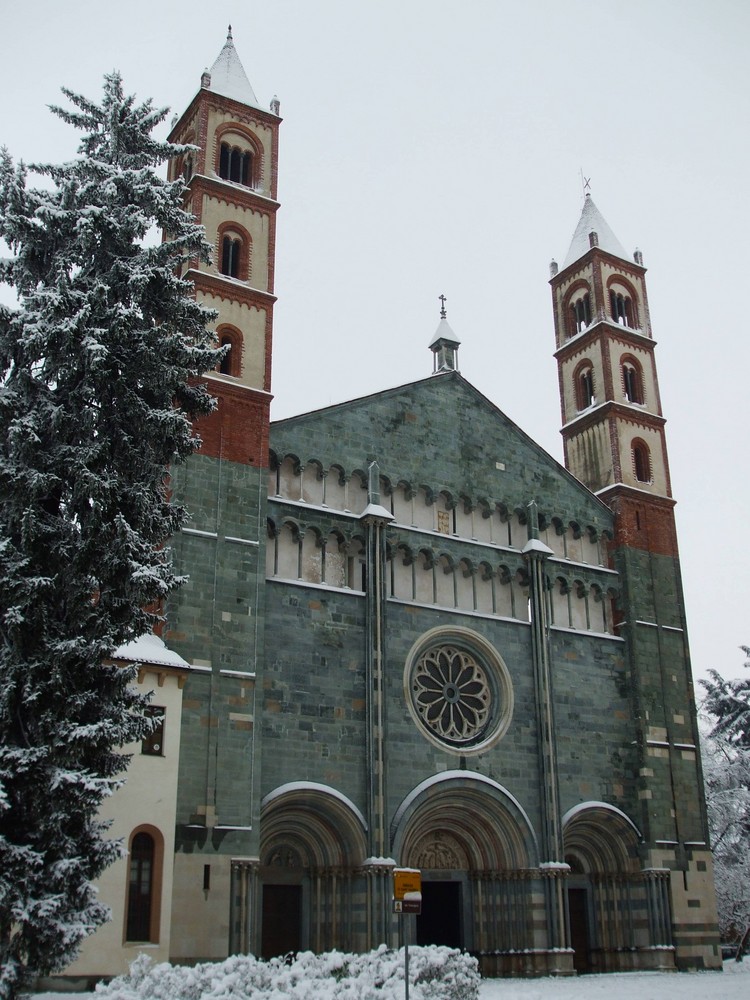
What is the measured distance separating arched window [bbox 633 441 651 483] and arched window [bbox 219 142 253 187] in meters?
15.7

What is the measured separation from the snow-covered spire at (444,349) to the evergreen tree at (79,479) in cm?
1562

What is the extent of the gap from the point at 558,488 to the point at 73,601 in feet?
67.7

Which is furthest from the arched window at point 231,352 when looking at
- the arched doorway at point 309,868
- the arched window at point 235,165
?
the arched doorway at point 309,868

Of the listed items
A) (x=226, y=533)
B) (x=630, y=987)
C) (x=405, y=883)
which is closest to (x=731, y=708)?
(x=630, y=987)

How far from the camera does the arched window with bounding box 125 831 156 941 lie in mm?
21531

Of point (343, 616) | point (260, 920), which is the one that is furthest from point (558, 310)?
point (260, 920)

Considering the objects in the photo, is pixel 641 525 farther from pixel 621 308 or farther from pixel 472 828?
pixel 472 828

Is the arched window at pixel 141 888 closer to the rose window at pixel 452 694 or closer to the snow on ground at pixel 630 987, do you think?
the snow on ground at pixel 630 987

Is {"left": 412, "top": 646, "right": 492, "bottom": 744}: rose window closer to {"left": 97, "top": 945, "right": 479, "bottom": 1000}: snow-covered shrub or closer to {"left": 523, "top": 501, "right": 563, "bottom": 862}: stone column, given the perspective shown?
{"left": 523, "top": 501, "right": 563, "bottom": 862}: stone column

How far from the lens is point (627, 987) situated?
79.2ft

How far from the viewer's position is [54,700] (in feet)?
53.3

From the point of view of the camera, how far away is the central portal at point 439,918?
93.4 feet

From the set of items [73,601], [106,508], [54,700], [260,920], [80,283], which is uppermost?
[80,283]

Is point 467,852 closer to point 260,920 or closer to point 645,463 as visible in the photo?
point 260,920
